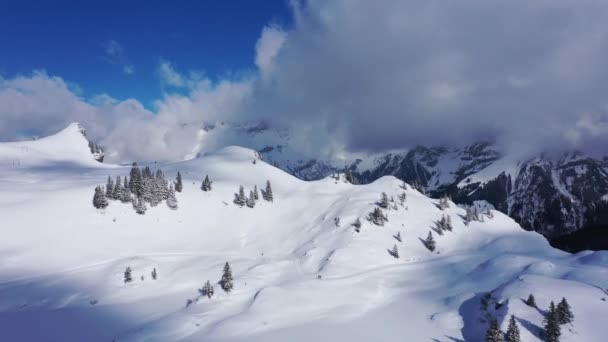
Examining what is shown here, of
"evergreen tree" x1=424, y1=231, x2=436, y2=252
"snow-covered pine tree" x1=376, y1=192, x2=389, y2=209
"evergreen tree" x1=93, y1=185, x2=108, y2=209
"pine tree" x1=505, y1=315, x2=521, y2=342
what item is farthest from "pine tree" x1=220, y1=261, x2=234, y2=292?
"snow-covered pine tree" x1=376, y1=192, x2=389, y2=209

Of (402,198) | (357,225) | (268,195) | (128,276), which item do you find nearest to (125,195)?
(128,276)

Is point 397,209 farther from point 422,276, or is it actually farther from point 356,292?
point 356,292

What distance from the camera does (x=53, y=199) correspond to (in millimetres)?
95500

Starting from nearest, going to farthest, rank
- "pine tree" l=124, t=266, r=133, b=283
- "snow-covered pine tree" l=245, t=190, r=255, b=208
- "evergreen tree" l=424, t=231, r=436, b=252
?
"pine tree" l=124, t=266, r=133, b=283, "evergreen tree" l=424, t=231, r=436, b=252, "snow-covered pine tree" l=245, t=190, r=255, b=208

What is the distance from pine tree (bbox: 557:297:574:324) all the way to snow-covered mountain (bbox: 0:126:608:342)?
1.00m

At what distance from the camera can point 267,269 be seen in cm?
7575

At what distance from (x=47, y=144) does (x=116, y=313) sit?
15469 cm

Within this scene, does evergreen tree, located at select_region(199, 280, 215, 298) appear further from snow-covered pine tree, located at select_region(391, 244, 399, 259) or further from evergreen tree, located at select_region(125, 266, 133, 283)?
snow-covered pine tree, located at select_region(391, 244, 399, 259)

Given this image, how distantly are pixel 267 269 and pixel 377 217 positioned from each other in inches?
1683

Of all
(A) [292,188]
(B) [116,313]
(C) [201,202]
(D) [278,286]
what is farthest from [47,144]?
(D) [278,286]

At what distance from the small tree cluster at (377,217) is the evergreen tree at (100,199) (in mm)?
75593

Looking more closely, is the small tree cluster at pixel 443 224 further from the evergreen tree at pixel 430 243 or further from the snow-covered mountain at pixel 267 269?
the evergreen tree at pixel 430 243

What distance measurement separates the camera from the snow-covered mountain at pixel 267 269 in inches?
1951

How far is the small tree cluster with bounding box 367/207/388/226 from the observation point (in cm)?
10406
